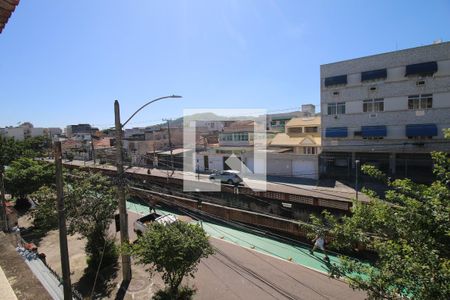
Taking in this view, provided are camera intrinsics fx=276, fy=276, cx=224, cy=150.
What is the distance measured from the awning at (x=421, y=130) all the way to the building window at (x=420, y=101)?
194 cm

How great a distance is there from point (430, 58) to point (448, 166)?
1107 inches

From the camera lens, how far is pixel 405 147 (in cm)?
2917

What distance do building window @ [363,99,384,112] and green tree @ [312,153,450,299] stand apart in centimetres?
2737

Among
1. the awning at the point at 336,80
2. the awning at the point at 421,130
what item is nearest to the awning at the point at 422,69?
the awning at the point at 421,130

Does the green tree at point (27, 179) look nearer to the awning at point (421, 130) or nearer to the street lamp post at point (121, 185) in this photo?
the street lamp post at point (121, 185)

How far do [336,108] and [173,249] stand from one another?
95.3 feet

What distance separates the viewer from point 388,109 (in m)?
29.5

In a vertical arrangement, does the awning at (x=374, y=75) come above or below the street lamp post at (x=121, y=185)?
above

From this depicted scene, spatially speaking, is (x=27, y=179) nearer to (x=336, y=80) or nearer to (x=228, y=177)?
(x=228, y=177)

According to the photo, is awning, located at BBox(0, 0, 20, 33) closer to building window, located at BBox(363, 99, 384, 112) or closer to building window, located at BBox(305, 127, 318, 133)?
building window, located at BBox(363, 99, 384, 112)

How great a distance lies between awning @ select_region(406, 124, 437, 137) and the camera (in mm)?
27250

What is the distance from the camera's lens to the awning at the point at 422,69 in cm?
2670

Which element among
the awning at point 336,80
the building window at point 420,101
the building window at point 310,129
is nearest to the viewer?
the building window at point 420,101
